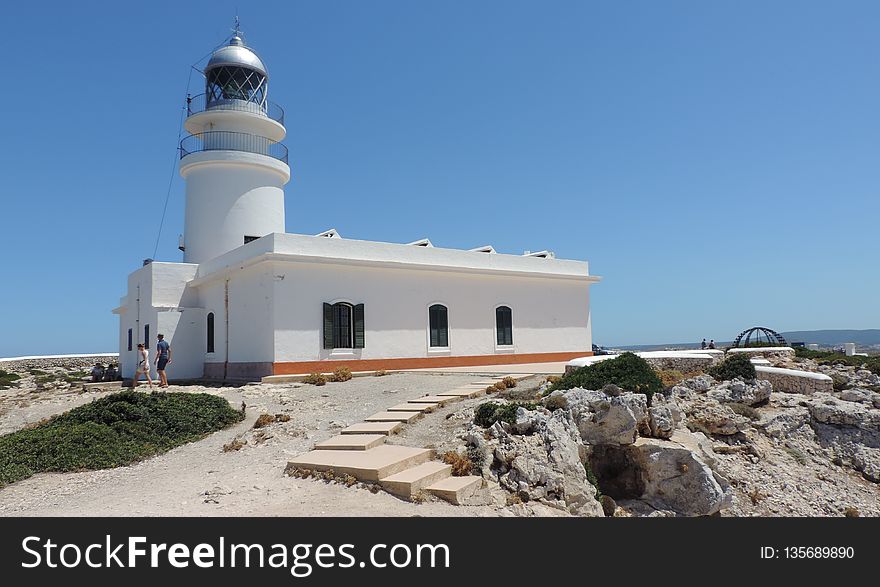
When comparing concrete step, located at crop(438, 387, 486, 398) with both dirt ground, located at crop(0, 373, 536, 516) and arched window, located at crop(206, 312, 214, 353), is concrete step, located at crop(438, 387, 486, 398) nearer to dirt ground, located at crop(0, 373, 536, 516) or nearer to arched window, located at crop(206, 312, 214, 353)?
dirt ground, located at crop(0, 373, 536, 516)

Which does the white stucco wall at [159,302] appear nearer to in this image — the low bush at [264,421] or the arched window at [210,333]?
the arched window at [210,333]

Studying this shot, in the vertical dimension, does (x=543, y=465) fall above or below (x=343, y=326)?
below

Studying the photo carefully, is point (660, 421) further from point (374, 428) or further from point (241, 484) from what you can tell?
point (241, 484)

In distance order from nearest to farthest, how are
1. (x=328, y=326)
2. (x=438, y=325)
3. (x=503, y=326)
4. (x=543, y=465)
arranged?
1. (x=543, y=465)
2. (x=328, y=326)
3. (x=438, y=325)
4. (x=503, y=326)

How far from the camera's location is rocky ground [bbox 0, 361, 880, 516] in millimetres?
7289

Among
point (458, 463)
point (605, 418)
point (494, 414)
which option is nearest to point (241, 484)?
point (458, 463)

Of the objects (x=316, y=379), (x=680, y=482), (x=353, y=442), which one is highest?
(x=316, y=379)

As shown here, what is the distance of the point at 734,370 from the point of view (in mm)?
16391

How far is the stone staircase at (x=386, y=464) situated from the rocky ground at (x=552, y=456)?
201mm

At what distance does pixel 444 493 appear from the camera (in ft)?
23.2

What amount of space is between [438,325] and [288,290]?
5.52 m

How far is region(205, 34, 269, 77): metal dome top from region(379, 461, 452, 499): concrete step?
64.8 feet
